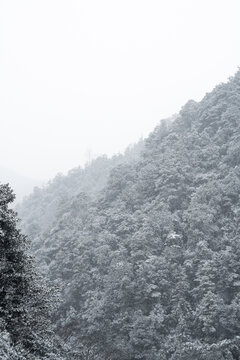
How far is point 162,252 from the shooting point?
40.2 metres

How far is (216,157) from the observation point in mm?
49219

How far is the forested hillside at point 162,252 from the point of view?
33.9 meters

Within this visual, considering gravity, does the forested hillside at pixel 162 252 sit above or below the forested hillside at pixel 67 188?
below

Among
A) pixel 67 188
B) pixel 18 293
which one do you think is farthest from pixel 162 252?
pixel 67 188

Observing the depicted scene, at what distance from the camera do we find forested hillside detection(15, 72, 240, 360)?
33938 millimetres

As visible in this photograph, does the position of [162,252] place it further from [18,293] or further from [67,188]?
[67,188]

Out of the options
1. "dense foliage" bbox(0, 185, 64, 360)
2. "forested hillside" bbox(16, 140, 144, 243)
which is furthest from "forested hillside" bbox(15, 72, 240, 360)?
"forested hillside" bbox(16, 140, 144, 243)

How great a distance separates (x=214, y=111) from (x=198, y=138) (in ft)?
17.9

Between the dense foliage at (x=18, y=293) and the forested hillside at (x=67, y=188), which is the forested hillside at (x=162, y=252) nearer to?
the dense foliage at (x=18, y=293)

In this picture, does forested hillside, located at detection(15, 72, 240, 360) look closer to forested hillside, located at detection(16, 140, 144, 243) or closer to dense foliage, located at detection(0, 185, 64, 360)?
dense foliage, located at detection(0, 185, 64, 360)

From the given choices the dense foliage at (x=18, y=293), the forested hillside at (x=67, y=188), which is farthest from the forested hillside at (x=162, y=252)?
the forested hillside at (x=67, y=188)

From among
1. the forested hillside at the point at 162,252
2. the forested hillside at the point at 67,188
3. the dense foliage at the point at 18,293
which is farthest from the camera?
the forested hillside at the point at 67,188

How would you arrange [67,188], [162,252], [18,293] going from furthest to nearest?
1. [67,188]
2. [162,252]
3. [18,293]

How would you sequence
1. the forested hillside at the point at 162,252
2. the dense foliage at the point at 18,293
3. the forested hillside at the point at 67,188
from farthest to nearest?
1. the forested hillside at the point at 67,188
2. the forested hillside at the point at 162,252
3. the dense foliage at the point at 18,293
